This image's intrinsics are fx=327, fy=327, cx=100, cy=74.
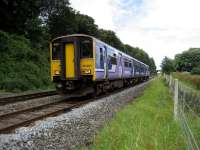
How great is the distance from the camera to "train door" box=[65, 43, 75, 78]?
591 inches

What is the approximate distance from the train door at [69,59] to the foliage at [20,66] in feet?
19.7

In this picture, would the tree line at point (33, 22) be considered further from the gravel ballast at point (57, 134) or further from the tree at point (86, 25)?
the gravel ballast at point (57, 134)

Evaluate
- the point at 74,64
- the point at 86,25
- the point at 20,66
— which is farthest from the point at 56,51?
the point at 86,25

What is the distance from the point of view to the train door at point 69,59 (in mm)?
15008

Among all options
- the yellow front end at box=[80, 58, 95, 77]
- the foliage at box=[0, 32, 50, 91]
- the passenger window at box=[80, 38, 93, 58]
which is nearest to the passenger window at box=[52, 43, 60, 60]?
the passenger window at box=[80, 38, 93, 58]

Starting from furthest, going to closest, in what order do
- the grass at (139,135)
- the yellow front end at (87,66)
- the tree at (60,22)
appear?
the tree at (60,22)
the yellow front end at (87,66)
the grass at (139,135)

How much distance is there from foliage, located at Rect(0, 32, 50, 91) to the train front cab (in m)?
5.71

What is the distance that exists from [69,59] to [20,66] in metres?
9.42

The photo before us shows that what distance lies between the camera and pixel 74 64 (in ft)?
48.7

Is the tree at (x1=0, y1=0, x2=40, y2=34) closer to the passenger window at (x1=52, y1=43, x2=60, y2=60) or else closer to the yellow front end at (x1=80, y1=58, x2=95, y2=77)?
the passenger window at (x1=52, y1=43, x2=60, y2=60)

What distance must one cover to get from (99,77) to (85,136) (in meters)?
8.43

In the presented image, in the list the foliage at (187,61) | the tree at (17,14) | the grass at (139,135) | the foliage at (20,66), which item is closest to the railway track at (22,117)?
the grass at (139,135)

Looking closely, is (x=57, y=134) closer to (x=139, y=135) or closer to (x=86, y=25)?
(x=139, y=135)

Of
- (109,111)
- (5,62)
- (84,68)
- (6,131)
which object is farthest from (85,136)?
(5,62)
